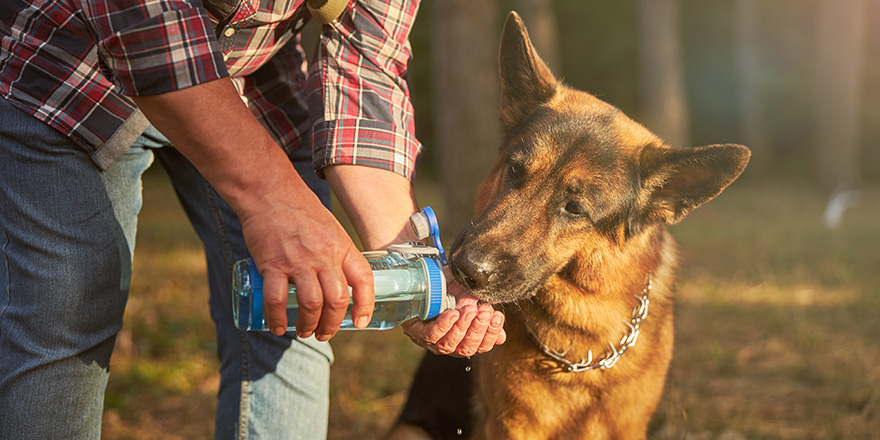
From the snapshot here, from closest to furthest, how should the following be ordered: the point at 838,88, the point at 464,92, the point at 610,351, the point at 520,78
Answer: the point at 610,351 < the point at 520,78 < the point at 464,92 < the point at 838,88

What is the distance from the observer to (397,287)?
5.03 ft

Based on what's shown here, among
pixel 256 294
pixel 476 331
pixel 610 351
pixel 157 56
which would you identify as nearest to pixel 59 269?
pixel 256 294

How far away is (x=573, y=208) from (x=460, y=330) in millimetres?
814

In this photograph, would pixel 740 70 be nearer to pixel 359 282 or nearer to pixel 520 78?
pixel 520 78

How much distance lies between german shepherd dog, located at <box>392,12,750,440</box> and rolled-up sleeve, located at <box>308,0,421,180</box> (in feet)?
1.41

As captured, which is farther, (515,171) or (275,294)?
(515,171)

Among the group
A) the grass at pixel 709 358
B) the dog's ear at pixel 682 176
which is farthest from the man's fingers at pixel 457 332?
the grass at pixel 709 358

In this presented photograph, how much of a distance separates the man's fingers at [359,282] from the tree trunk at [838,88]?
1528 cm

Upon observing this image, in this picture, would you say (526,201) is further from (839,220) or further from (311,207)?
(839,220)

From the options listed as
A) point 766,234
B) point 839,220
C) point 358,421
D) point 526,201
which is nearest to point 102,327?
point 526,201

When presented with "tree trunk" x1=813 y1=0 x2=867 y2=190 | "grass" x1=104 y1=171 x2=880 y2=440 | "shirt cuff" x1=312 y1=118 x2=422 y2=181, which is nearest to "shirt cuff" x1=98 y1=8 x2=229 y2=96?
"shirt cuff" x1=312 y1=118 x2=422 y2=181

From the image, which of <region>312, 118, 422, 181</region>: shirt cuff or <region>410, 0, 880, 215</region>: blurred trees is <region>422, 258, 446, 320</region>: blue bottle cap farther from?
<region>410, 0, 880, 215</region>: blurred trees

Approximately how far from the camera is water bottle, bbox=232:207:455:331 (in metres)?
1.45

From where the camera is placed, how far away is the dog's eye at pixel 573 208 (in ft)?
7.12
